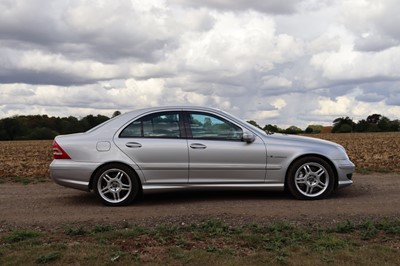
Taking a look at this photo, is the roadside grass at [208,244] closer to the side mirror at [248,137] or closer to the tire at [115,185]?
the tire at [115,185]

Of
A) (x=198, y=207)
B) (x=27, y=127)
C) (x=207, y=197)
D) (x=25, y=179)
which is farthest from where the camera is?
(x=27, y=127)

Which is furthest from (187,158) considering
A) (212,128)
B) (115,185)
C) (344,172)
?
(344,172)

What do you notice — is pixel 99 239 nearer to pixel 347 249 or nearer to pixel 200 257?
pixel 200 257

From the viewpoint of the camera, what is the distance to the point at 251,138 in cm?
756

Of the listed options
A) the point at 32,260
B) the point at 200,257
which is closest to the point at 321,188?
the point at 200,257

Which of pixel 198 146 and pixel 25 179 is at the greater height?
pixel 198 146

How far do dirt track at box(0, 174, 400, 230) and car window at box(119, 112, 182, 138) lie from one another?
1067mm

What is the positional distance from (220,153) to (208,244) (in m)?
2.58

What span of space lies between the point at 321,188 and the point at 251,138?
136 cm

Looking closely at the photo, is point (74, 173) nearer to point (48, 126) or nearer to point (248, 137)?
point (248, 137)

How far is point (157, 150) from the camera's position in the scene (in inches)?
294

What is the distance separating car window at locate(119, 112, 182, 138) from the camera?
7.59m

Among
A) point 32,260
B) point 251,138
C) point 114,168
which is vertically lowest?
point 32,260

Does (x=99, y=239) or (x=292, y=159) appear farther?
(x=292, y=159)
